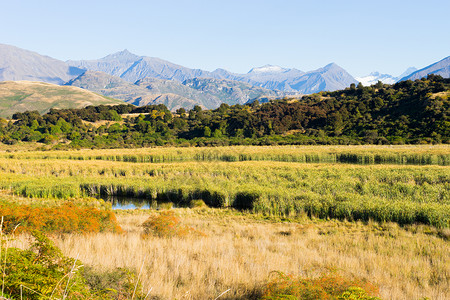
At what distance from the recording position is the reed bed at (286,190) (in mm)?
14102

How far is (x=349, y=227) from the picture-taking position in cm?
1272

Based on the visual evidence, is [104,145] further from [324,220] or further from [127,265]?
[127,265]

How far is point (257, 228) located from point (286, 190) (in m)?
6.58

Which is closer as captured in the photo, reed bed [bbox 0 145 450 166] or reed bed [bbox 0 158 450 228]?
reed bed [bbox 0 158 450 228]

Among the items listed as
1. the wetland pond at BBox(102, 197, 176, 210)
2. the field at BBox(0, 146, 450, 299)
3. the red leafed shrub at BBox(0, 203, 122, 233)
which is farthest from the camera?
the wetland pond at BBox(102, 197, 176, 210)

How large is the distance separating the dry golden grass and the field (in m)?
0.03

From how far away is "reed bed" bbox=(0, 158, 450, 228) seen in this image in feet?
46.3

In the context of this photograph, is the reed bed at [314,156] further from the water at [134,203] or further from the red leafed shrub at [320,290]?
the red leafed shrub at [320,290]

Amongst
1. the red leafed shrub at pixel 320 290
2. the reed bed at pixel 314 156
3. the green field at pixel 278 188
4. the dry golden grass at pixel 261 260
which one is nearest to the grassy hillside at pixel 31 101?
the reed bed at pixel 314 156

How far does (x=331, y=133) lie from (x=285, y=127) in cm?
1243

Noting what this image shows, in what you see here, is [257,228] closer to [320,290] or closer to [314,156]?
[320,290]

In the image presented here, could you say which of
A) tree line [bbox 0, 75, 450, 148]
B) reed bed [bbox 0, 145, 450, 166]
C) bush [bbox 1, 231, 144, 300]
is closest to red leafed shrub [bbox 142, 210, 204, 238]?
bush [bbox 1, 231, 144, 300]

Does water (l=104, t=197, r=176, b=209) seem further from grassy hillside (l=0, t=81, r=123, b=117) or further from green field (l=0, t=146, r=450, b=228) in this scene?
grassy hillside (l=0, t=81, r=123, b=117)

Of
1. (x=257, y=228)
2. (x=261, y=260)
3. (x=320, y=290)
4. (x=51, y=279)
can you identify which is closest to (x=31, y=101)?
(x=257, y=228)
